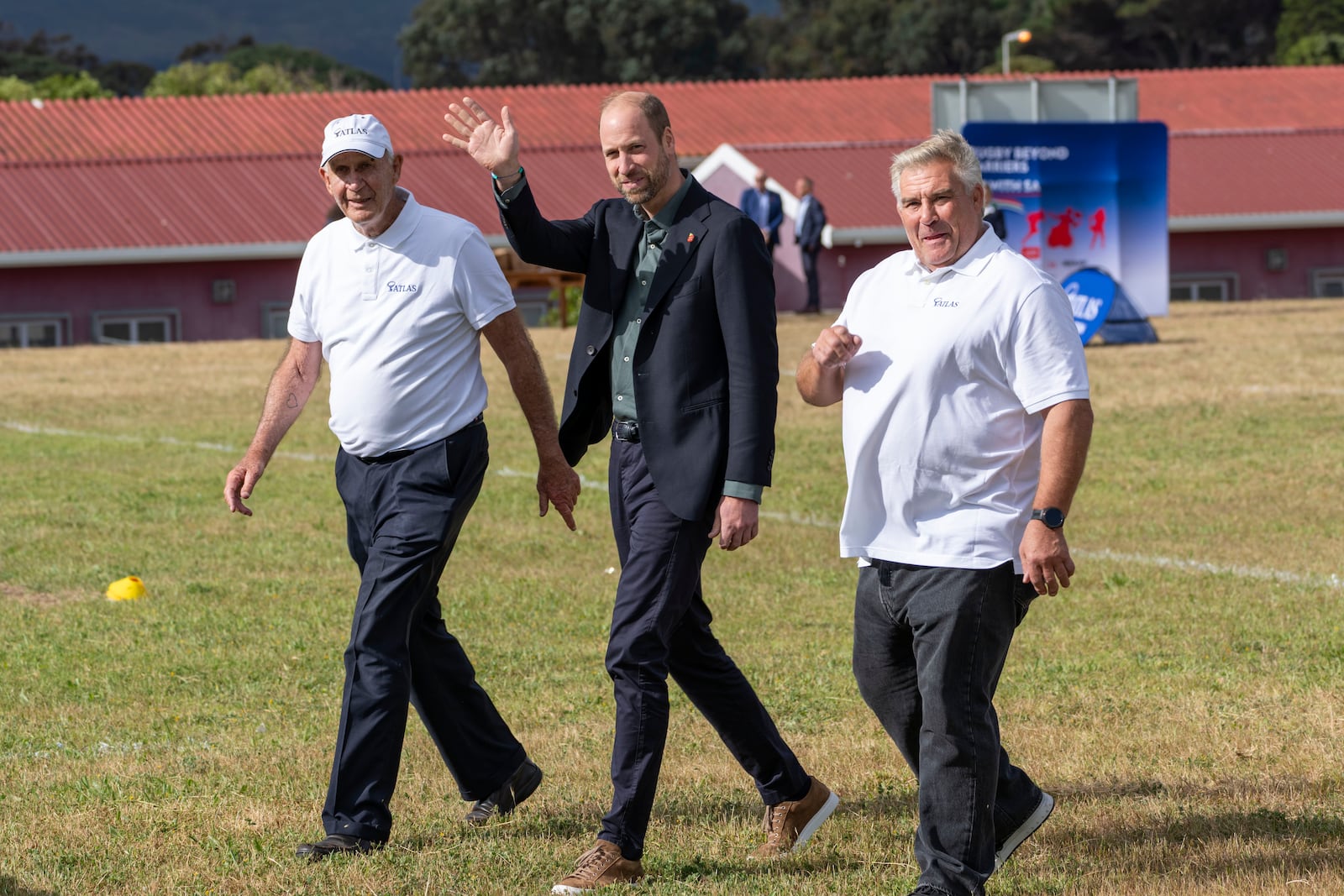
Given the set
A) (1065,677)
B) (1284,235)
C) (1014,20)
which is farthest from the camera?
(1014,20)

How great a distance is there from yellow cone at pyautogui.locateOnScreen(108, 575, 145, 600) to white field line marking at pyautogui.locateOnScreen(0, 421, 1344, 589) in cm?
334

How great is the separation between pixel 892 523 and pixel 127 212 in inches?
1291

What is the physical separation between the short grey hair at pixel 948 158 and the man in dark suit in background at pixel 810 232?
24464 mm

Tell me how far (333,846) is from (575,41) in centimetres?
7863

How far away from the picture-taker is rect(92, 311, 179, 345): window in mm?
34188

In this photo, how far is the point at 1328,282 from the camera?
131 feet

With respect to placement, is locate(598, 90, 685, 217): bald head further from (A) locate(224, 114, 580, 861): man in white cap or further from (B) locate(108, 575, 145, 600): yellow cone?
(B) locate(108, 575, 145, 600): yellow cone

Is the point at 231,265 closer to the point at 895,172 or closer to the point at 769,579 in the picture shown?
the point at 769,579

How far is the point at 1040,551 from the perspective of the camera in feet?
14.2

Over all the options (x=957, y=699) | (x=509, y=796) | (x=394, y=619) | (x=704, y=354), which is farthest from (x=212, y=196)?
(x=957, y=699)

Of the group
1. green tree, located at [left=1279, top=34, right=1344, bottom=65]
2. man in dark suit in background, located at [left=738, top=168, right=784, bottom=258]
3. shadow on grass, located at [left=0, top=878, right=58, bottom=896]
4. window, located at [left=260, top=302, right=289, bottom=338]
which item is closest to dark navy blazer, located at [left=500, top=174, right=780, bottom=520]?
shadow on grass, located at [left=0, top=878, right=58, bottom=896]

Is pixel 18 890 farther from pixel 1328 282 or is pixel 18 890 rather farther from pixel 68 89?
pixel 68 89

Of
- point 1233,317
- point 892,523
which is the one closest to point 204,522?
point 892,523

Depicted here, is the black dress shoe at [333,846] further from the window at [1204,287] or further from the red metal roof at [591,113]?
the window at [1204,287]
